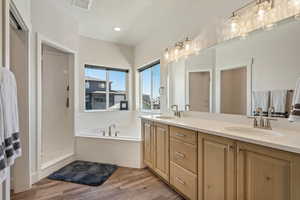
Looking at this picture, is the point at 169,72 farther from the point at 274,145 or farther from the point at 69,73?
the point at 274,145

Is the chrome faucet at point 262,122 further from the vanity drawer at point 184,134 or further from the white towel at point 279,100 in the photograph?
the vanity drawer at point 184,134

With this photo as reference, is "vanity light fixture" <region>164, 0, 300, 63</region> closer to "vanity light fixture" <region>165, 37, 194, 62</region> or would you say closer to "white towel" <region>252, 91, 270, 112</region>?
"vanity light fixture" <region>165, 37, 194, 62</region>

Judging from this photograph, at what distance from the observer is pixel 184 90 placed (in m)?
2.70

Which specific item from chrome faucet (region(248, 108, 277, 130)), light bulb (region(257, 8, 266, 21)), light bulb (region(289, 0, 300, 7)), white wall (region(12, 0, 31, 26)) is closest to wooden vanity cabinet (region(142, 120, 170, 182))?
chrome faucet (region(248, 108, 277, 130))

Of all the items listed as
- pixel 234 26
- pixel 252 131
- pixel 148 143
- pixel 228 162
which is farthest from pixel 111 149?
pixel 234 26

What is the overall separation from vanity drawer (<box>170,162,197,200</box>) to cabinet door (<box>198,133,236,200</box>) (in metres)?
0.08

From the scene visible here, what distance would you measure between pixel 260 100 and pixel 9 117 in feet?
6.94

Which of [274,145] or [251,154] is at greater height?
[274,145]

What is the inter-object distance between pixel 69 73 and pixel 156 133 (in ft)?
6.88

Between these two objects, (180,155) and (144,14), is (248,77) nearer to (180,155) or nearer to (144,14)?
(180,155)

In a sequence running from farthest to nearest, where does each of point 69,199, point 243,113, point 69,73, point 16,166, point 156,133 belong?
point 69,73
point 156,133
point 16,166
point 69,199
point 243,113

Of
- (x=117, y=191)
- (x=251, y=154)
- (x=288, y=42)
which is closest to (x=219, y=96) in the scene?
(x=288, y=42)

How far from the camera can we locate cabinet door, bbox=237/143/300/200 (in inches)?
37.2

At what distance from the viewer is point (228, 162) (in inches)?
51.2
